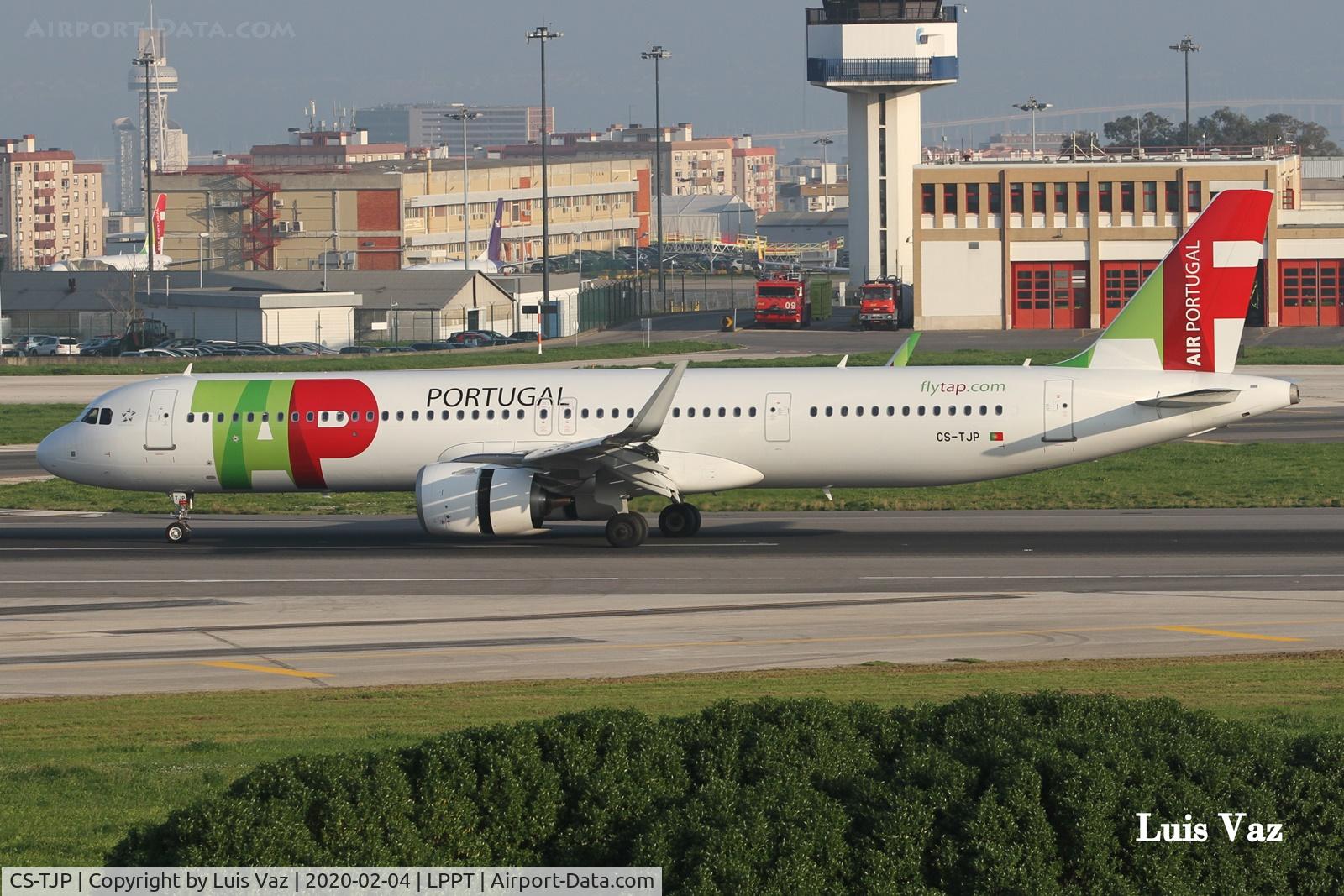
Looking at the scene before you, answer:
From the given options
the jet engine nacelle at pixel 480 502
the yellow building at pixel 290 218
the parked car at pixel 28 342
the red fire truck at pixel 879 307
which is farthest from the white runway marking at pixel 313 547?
the yellow building at pixel 290 218

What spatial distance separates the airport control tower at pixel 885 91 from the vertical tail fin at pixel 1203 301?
80061 millimetres

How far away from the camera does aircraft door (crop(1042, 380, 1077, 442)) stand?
34.0 metres

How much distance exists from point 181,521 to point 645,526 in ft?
34.1

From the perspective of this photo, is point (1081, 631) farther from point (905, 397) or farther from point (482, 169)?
point (482, 169)

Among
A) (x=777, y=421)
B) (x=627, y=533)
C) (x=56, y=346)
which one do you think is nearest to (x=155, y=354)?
(x=56, y=346)

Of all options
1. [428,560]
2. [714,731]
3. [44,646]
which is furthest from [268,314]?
[714,731]

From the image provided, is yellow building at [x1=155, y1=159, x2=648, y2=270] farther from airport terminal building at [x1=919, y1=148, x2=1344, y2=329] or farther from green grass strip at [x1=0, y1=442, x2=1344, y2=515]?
green grass strip at [x1=0, y1=442, x2=1344, y2=515]

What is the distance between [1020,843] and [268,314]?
312ft

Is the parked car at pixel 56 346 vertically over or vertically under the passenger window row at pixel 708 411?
over

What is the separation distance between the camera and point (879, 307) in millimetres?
101625

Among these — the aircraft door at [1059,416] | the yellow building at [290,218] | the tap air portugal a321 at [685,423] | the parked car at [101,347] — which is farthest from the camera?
the yellow building at [290,218]

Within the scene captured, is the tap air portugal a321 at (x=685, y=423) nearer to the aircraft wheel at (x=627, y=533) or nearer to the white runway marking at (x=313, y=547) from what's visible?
the aircraft wheel at (x=627, y=533)

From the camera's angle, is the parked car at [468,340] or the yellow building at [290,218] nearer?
the parked car at [468,340]

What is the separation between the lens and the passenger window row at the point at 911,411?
34.2 meters
